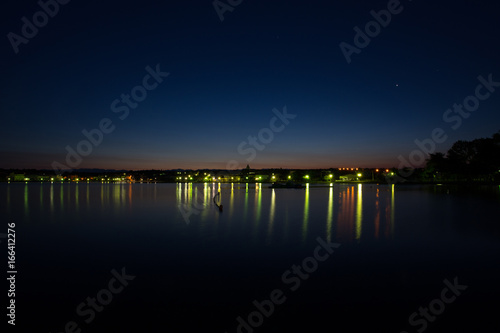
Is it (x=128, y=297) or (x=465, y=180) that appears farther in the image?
(x=465, y=180)

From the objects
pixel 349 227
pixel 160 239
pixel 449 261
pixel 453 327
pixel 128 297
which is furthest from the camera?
pixel 349 227

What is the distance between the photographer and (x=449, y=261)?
10086mm

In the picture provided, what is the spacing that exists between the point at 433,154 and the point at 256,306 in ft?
321

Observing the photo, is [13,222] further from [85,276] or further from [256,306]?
[256,306]

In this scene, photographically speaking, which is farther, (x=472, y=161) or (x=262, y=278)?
(x=472, y=161)

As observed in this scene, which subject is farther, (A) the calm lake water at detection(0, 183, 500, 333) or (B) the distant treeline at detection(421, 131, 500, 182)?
(B) the distant treeline at detection(421, 131, 500, 182)

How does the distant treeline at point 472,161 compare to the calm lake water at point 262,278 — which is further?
the distant treeline at point 472,161

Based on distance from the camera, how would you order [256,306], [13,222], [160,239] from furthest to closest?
[13,222], [160,239], [256,306]

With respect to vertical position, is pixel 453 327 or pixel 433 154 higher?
pixel 433 154

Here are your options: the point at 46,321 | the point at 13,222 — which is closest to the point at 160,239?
the point at 46,321

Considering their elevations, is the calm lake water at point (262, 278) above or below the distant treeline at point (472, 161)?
below

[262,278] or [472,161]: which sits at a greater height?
[472,161]

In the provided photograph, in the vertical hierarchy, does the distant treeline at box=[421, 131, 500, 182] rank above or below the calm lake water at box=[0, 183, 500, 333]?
above

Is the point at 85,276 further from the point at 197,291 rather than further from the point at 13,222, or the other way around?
the point at 13,222
